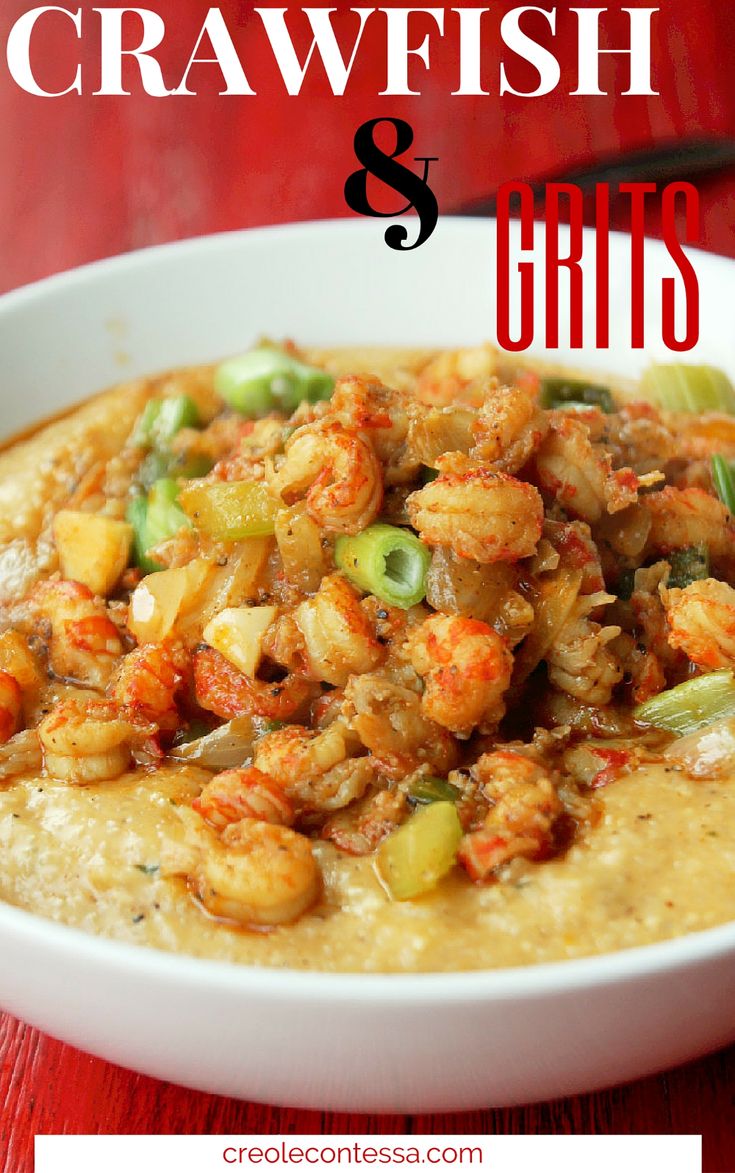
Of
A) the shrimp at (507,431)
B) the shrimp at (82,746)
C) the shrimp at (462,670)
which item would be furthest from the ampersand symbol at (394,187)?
the shrimp at (82,746)

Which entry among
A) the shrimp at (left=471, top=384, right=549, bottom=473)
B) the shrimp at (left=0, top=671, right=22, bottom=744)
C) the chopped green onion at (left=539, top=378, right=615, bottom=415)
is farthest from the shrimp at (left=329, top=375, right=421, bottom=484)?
the chopped green onion at (left=539, top=378, right=615, bottom=415)

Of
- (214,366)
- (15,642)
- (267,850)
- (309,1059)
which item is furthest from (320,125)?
(309,1059)

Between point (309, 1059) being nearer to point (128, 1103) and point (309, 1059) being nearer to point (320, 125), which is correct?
point (128, 1103)

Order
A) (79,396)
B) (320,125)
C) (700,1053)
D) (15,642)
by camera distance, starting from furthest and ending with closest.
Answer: (320,125), (79,396), (15,642), (700,1053)

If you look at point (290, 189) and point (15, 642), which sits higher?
point (290, 189)

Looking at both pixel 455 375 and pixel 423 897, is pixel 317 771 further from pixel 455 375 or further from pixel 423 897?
pixel 455 375

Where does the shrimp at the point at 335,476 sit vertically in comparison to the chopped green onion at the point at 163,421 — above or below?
above
